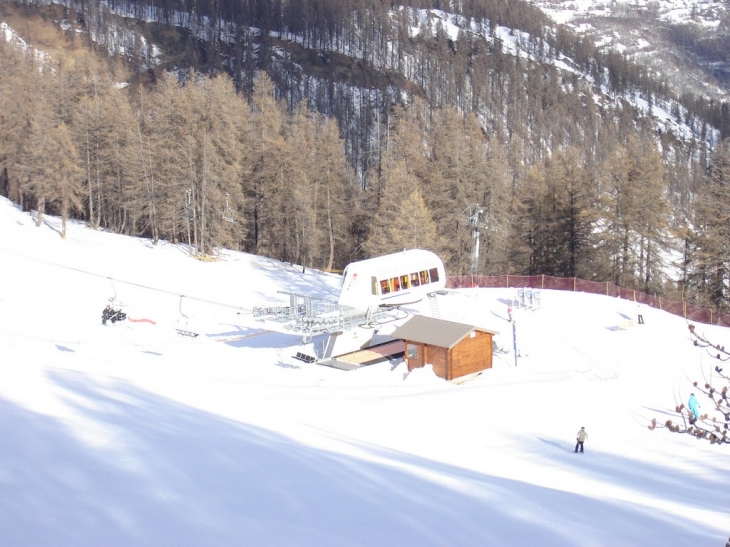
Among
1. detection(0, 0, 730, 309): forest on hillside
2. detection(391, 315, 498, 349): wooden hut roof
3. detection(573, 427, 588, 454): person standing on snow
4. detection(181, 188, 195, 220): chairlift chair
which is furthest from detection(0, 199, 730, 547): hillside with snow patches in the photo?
detection(0, 0, 730, 309): forest on hillside

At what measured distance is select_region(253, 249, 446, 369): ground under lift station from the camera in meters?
25.6

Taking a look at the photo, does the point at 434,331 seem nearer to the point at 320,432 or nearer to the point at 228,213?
the point at 320,432

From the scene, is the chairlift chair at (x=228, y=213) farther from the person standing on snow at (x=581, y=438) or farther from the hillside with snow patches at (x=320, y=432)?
the person standing on snow at (x=581, y=438)

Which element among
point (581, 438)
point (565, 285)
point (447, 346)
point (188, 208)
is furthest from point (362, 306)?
point (188, 208)

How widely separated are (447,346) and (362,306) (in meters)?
5.26

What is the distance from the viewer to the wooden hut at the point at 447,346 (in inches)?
923

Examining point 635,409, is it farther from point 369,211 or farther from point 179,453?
point 369,211

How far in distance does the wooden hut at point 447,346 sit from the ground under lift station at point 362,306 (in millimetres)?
2326

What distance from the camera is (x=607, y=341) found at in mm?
27266

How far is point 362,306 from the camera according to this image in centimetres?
2714

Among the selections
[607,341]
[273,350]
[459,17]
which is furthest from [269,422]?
[459,17]

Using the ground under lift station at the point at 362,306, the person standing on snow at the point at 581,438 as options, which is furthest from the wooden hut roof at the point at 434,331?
the person standing on snow at the point at 581,438

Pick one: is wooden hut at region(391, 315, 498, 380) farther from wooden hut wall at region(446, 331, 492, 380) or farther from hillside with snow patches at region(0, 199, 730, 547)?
hillside with snow patches at region(0, 199, 730, 547)

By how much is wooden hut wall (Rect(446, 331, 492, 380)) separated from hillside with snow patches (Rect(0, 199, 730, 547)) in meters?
0.62
